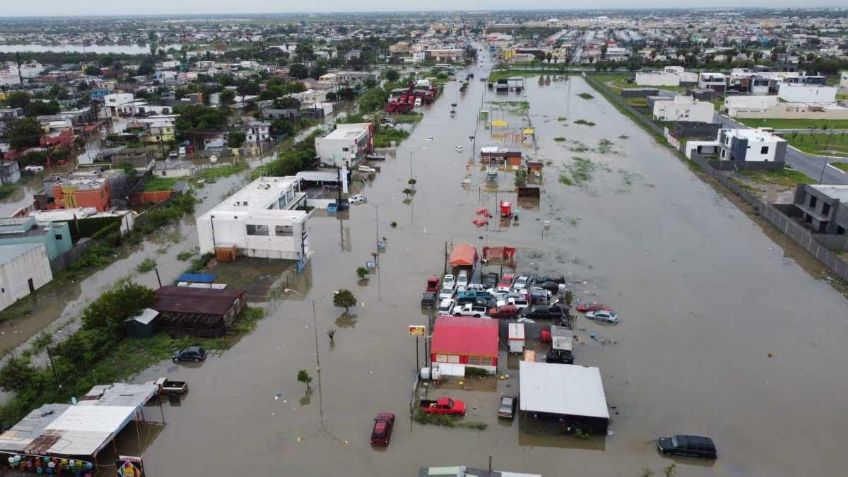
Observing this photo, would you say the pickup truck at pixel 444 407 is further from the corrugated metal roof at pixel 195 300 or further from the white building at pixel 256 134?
the white building at pixel 256 134

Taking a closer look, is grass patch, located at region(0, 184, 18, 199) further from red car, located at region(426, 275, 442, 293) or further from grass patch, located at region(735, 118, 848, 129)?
grass patch, located at region(735, 118, 848, 129)

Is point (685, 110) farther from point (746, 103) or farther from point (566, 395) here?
point (566, 395)

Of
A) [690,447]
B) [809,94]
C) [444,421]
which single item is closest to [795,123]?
[809,94]

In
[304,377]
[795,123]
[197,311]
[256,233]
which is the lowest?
[304,377]

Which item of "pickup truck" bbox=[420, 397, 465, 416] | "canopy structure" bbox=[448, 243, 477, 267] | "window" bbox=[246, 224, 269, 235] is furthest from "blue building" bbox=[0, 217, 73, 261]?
"pickup truck" bbox=[420, 397, 465, 416]

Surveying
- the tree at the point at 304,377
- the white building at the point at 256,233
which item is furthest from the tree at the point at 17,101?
the tree at the point at 304,377

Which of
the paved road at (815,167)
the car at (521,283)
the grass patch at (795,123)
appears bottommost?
the car at (521,283)
